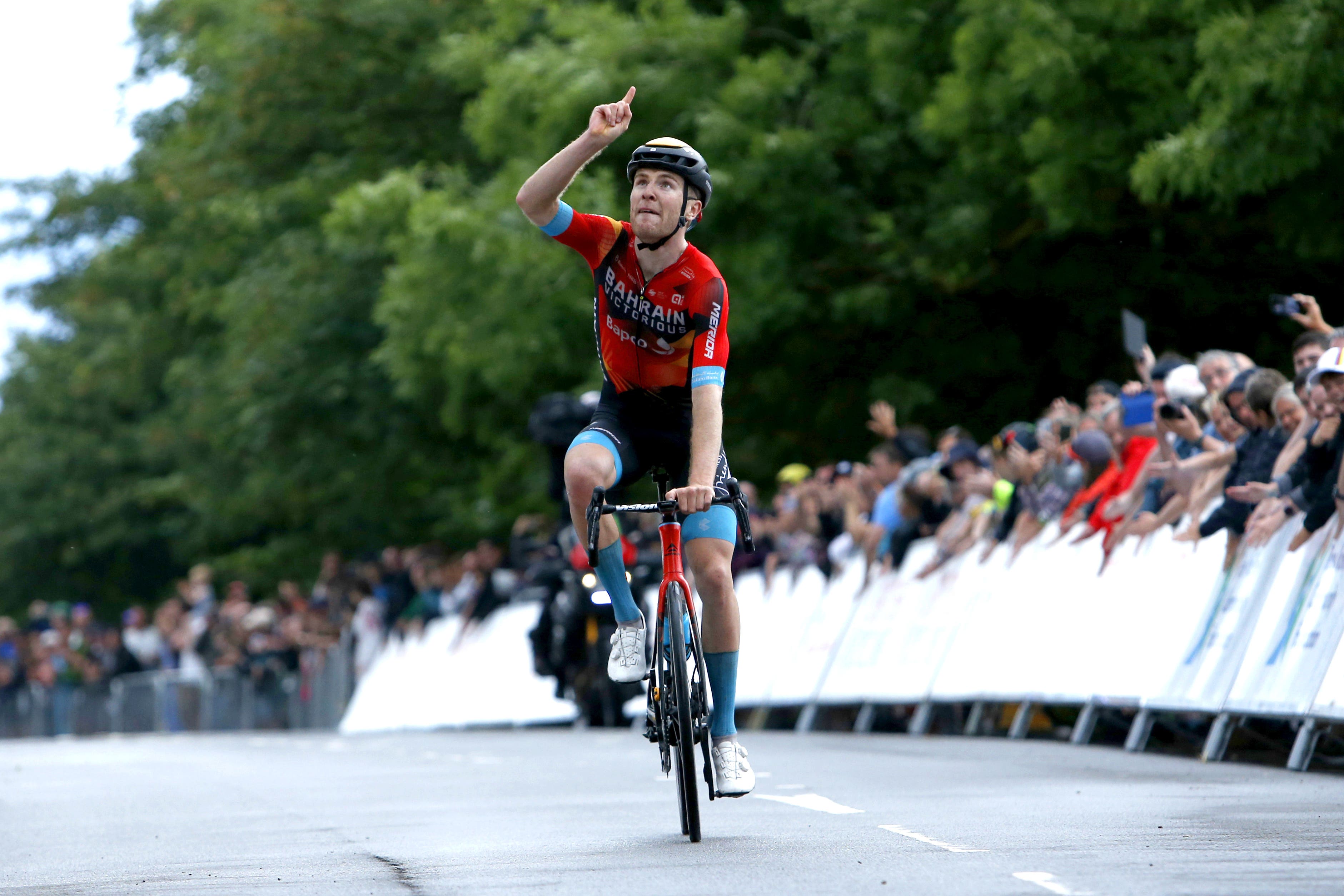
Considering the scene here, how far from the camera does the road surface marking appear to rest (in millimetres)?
6781

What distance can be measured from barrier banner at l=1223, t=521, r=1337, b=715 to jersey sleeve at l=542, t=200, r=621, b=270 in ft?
15.8

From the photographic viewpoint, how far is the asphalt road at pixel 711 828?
24.5 feet

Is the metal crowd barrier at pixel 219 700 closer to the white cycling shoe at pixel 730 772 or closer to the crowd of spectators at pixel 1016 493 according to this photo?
the crowd of spectators at pixel 1016 493

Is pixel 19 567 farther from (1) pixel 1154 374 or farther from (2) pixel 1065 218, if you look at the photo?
(1) pixel 1154 374

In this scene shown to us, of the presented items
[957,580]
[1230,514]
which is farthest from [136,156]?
[1230,514]

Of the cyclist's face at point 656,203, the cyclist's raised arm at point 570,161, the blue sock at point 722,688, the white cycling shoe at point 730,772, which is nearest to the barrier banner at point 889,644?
the blue sock at point 722,688

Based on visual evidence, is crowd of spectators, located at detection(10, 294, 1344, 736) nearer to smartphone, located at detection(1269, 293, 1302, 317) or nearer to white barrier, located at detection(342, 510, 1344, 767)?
smartphone, located at detection(1269, 293, 1302, 317)

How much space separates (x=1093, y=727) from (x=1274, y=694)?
3.04m

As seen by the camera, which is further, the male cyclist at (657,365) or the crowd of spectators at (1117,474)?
the crowd of spectators at (1117,474)

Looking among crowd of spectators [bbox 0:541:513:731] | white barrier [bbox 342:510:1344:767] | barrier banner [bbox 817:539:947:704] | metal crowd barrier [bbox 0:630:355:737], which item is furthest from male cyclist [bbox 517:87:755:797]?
metal crowd barrier [bbox 0:630:355:737]

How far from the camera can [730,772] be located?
888 cm

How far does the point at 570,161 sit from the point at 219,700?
24.9m

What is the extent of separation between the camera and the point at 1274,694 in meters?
12.6

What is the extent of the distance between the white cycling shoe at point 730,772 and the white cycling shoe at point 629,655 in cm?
44
